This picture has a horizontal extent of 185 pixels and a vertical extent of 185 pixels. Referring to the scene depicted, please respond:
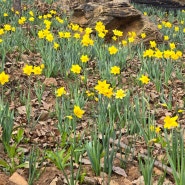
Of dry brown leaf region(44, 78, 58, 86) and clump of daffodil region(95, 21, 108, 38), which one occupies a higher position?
clump of daffodil region(95, 21, 108, 38)

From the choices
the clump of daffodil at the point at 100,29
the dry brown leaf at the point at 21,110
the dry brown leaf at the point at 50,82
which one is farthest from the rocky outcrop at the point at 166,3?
the dry brown leaf at the point at 21,110

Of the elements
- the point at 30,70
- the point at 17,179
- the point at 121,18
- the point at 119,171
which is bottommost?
the point at 119,171

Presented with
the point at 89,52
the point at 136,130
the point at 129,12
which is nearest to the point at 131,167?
the point at 136,130

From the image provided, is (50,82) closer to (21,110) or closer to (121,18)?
(21,110)

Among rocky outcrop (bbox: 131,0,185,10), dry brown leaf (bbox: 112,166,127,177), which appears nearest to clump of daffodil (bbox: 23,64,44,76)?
dry brown leaf (bbox: 112,166,127,177)

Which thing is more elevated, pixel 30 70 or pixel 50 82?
pixel 30 70

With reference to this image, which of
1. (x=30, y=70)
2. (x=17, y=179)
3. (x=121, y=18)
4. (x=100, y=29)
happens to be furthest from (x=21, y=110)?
(x=121, y=18)

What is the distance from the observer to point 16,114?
3.29 meters

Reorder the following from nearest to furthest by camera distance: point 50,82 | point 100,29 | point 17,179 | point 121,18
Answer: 1. point 17,179
2. point 50,82
3. point 100,29
4. point 121,18

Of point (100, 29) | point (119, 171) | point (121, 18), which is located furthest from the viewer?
point (121, 18)

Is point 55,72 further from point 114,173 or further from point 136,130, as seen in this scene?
point 114,173

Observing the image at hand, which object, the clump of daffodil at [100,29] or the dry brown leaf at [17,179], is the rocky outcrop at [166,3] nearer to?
the clump of daffodil at [100,29]

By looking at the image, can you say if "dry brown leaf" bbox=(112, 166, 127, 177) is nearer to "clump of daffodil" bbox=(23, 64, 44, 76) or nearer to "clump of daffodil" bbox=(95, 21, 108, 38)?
"clump of daffodil" bbox=(23, 64, 44, 76)

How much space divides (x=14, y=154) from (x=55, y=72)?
7.64 ft
